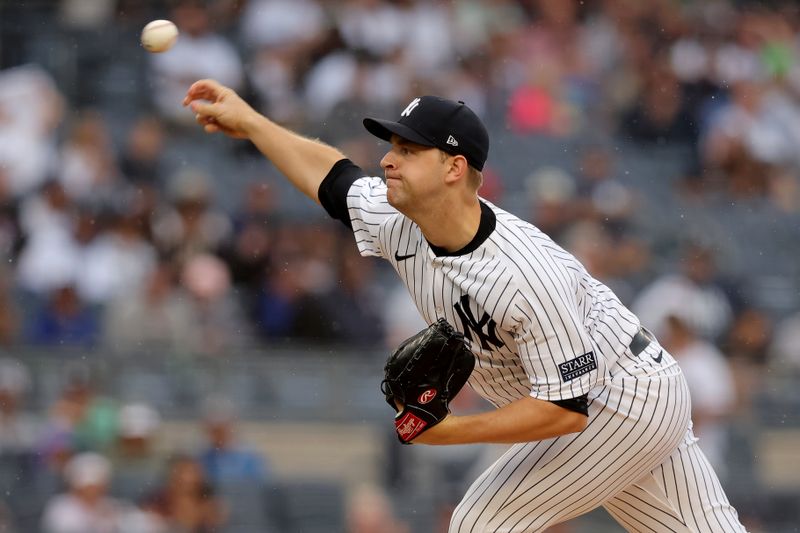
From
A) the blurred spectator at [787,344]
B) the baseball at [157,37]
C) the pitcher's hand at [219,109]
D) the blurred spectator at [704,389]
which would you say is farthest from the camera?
the blurred spectator at [787,344]

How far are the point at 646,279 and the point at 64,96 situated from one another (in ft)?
14.8

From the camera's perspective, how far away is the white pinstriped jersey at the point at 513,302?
155 inches

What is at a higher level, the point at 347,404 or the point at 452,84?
the point at 452,84

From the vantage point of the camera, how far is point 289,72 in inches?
414

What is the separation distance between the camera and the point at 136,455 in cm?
826

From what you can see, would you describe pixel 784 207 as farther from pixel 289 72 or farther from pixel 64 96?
pixel 64 96

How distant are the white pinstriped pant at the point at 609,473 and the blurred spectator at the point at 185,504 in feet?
13.1

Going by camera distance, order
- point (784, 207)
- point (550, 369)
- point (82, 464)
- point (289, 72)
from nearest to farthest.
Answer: point (550, 369), point (82, 464), point (289, 72), point (784, 207)

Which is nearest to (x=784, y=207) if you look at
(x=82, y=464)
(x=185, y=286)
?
(x=185, y=286)

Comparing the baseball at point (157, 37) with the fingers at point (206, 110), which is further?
the baseball at point (157, 37)

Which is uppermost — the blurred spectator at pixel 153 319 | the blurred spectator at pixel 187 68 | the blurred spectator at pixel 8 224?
the blurred spectator at pixel 187 68

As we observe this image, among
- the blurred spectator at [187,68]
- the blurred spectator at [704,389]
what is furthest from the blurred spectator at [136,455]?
the blurred spectator at [704,389]

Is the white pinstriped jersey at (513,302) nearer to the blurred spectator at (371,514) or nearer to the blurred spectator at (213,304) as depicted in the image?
the blurred spectator at (371,514)

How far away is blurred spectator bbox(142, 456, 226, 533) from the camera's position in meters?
7.96
